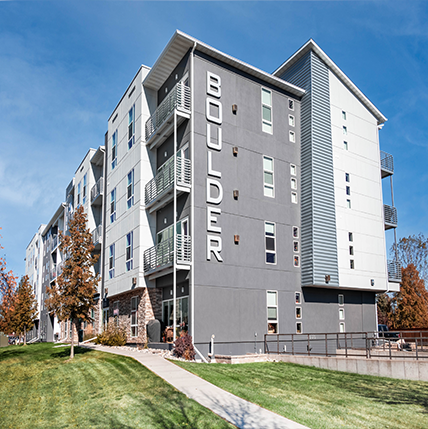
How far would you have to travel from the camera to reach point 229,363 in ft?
61.1

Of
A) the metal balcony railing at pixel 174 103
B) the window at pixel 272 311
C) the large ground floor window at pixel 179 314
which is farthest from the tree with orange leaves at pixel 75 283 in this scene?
the window at pixel 272 311

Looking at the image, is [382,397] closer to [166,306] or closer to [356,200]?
[166,306]

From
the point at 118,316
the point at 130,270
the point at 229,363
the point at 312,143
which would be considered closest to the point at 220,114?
the point at 312,143

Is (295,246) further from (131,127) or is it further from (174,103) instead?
(131,127)

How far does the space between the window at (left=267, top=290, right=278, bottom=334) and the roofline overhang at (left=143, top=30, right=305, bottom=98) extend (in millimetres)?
12263

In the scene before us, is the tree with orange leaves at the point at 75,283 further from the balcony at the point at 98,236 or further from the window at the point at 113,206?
the balcony at the point at 98,236

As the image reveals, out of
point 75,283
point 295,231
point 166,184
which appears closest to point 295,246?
→ point 295,231

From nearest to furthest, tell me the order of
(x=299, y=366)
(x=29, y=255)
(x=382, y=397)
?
(x=382, y=397)
(x=299, y=366)
(x=29, y=255)

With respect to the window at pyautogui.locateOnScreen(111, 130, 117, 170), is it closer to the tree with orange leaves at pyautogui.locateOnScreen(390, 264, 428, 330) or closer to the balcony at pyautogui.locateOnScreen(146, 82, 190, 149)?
the balcony at pyautogui.locateOnScreen(146, 82, 190, 149)

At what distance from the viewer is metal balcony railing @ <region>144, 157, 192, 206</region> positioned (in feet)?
70.8

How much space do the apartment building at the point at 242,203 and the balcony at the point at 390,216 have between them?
99 millimetres

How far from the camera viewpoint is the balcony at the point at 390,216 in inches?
1194

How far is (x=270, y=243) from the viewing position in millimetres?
24031

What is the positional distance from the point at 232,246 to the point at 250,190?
3458 mm
